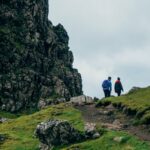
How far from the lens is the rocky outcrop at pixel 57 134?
6172 centimetres

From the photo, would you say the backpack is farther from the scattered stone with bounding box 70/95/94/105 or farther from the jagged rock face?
the jagged rock face

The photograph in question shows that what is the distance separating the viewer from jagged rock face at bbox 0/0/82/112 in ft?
537

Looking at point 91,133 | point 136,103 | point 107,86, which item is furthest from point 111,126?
point 107,86

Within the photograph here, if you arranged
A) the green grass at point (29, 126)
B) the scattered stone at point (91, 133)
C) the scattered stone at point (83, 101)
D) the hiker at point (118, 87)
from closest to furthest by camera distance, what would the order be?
the scattered stone at point (91, 133), the green grass at point (29, 126), the scattered stone at point (83, 101), the hiker at point (118, 87)

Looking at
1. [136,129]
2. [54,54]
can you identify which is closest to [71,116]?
[136,129]

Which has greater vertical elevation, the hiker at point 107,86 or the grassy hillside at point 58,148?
the hiker at point 107,86

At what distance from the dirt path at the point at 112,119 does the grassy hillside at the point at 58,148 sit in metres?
2.00

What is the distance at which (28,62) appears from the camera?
177875 mm

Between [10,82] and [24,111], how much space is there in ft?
34.6

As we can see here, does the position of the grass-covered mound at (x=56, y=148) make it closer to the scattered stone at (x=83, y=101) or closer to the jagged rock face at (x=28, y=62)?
the scattered stone at (x=83, y=101)

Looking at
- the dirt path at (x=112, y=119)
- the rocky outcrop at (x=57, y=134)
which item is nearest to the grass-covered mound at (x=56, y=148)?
the rocky outcrop at (x=57, y=134)

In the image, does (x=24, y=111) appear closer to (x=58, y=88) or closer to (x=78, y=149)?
(x=58, y=88)

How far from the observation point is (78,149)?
58.0 meters

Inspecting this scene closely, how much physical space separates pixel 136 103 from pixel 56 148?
67.8 ft
